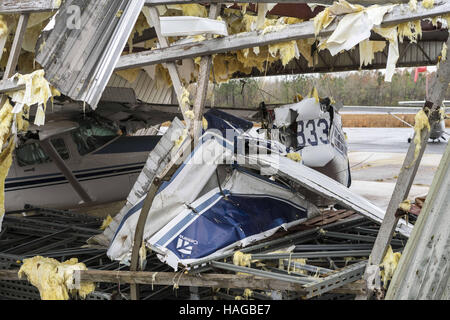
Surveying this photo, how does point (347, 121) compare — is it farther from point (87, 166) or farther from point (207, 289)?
point (207, 289)

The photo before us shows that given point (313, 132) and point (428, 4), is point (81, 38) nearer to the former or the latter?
point (428, 4)

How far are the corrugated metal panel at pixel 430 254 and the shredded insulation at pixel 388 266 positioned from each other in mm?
476

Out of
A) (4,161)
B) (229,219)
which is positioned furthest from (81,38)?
(229,219)

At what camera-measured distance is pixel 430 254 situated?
116 inches

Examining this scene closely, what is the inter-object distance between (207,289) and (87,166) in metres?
6.15

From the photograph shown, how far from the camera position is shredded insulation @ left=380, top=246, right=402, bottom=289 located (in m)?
3.51

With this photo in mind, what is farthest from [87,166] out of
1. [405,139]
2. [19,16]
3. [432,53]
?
[405,139]

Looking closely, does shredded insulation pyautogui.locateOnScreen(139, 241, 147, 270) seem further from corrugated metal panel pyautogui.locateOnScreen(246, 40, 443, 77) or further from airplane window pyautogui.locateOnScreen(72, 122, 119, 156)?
corrugated metal panel pyautogui.locateOnScreen(246, 40, 443, 77)

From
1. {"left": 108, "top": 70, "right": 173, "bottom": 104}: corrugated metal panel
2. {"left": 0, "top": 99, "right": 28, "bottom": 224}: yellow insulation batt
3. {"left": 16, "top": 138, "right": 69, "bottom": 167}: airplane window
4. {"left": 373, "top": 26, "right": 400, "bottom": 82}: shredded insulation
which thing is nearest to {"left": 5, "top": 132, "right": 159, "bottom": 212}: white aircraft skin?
{"left": 16, "top": 138, "right": 69, "bottom": 167}: airplane window

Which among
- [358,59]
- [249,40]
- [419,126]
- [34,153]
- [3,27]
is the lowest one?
[34,153]

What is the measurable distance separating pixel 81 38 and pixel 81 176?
6404 mm

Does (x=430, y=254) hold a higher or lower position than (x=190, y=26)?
lower

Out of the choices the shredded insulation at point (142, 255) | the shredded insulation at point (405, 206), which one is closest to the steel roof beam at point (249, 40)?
the shredded insulation at point (405, 206)

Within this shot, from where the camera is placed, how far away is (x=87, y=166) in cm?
980
